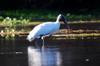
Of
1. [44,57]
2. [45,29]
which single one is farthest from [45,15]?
[44,57]

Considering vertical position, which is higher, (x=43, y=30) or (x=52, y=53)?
(x=43, y=30)

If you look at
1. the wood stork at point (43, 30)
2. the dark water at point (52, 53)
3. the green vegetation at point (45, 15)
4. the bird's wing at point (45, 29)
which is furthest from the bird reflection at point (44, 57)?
the green vegetation at point (45, 15)

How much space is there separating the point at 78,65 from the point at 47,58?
1.65 meters

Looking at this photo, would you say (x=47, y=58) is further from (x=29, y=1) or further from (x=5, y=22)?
(x=29, y=1)

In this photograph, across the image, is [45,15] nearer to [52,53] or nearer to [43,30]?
[43,30]

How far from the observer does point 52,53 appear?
14.9 m

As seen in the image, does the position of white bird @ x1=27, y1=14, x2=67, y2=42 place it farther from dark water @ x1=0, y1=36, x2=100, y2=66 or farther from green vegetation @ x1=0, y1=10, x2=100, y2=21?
green vegetation @ x1=0, y1=10, x2=100, y2=21

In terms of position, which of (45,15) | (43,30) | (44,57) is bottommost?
(44,57)

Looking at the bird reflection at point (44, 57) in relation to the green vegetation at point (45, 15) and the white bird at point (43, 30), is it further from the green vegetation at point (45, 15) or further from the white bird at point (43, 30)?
the green vegetation at point (45, 15)

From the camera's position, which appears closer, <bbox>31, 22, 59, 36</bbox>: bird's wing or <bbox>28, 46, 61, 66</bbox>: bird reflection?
<bbox>28, 46, 61, 66</bbox>: bird reflection

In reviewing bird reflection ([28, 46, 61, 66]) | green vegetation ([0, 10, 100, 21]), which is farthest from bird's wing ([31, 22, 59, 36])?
green vegetation ([0, 10, 100, 21])

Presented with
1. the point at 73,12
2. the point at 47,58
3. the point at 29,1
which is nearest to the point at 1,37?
the point at 47,58

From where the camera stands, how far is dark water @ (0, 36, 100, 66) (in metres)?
13.1

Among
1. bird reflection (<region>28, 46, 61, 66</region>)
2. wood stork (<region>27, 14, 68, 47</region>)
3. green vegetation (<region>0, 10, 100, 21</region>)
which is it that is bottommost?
bird reflection (<region>28, 46, 61, 66</region>)
